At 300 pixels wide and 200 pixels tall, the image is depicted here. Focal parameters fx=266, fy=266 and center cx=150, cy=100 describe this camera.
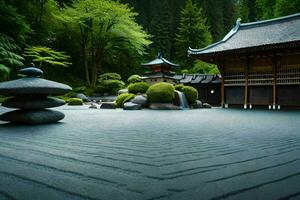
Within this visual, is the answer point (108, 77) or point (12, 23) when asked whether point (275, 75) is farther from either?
point (12, 23)

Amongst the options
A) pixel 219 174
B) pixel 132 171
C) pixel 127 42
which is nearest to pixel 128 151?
pixel 132 171

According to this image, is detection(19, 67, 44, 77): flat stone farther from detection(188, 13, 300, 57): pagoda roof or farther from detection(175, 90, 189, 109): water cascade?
detection(188, 13, 300, 57): pagoda roof

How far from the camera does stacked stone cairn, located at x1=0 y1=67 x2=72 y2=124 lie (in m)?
6.51

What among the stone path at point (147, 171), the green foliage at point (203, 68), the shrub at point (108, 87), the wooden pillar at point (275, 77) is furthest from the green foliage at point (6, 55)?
the green foliage at point (203, 68)

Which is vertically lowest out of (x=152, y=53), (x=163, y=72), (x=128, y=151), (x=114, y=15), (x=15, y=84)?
(x=128, y=151)

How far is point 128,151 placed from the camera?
3346 mm

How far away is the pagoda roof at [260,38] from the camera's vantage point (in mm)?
14906

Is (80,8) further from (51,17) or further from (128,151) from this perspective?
(128,151)

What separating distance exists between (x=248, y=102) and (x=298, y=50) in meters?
4.35

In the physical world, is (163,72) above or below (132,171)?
above

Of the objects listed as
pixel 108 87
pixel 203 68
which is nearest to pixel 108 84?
pixel 108 87

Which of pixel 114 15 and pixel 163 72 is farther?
pixel 114 15

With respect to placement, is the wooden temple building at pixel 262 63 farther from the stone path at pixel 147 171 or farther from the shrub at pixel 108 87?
the stone path at pixel 147 171

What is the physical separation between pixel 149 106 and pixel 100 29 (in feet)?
52.7
